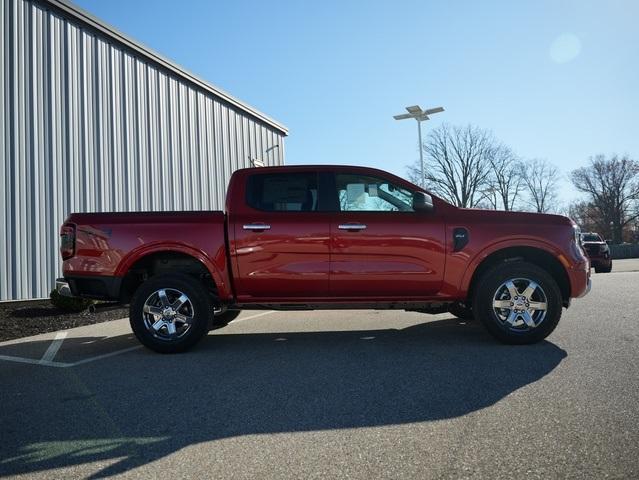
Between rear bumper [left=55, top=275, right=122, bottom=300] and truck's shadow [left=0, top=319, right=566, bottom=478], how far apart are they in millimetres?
720

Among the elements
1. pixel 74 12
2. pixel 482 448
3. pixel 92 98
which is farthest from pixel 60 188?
pixel 482 448

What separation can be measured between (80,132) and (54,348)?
6.84m

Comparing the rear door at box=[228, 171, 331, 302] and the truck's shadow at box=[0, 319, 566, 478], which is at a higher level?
the rear door at box=[228, 171, 331, 302]

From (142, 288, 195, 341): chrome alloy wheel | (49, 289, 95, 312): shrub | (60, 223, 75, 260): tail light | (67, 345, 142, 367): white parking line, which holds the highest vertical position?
(60, 223, 75, 260): tail light

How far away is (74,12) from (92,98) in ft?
6.06

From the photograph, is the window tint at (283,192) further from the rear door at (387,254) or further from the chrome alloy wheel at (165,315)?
the chrome alloy wheel at (165,315)

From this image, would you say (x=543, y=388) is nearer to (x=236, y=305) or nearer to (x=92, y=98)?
(x=236, y=305)

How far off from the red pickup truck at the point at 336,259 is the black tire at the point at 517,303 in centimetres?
1

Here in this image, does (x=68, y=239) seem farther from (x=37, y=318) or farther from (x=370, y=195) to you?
(x=37, y=318)

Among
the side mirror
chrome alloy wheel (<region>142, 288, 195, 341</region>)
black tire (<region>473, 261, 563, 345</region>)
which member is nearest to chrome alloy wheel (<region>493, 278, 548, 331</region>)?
black tire (<region>473, 261, 563, 345</region>)

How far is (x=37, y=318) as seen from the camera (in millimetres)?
8406

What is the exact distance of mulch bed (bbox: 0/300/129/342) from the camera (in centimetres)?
756

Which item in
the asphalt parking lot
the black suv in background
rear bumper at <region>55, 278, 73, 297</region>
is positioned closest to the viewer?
the asphalt parking lot

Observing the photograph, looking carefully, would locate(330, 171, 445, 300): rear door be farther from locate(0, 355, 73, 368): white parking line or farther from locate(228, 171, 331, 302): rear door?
locate(0, 355, 73, 368): white parking line
